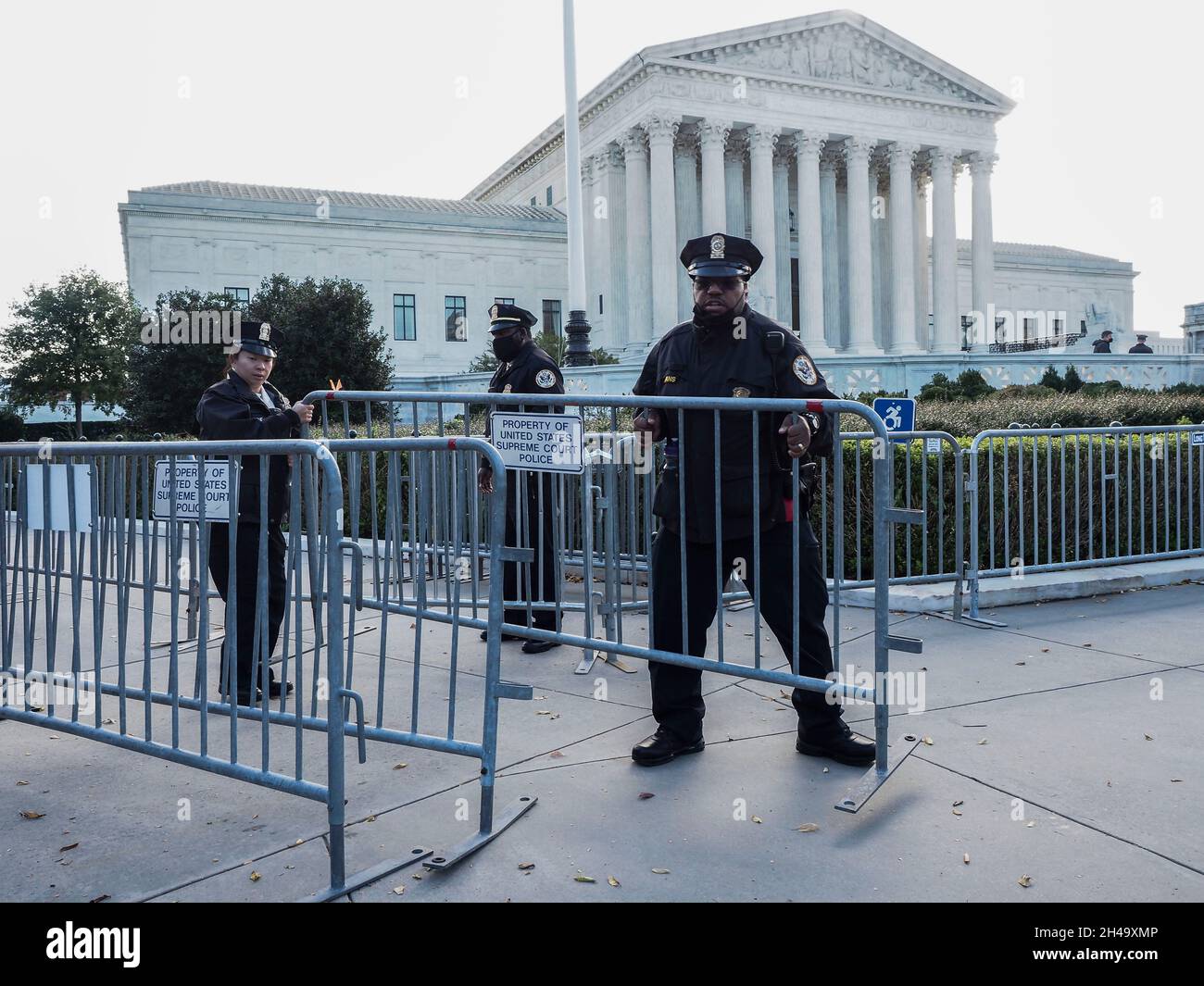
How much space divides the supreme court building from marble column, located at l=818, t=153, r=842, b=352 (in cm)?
10

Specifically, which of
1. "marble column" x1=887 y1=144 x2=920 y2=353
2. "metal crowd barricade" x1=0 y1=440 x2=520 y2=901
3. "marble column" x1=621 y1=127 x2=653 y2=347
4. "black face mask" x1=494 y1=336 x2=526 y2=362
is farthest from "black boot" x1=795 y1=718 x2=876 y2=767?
"marble column" x1=887 y1=144 x2=920 y2=353

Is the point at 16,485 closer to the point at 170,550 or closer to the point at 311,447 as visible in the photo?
the point at 170,550

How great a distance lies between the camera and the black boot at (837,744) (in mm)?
3971

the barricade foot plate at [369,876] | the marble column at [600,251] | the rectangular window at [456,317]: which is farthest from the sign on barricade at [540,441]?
the rectangular window at [456,317]

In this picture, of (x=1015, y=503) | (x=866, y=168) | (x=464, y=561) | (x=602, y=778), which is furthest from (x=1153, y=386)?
(x=602, y=778)

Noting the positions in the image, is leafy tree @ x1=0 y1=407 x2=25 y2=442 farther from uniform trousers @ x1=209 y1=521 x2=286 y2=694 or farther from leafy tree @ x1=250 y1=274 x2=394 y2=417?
uniform trousers @ x1=209 y1=521 x2=286 y2=694

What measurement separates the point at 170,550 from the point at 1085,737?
150 inches

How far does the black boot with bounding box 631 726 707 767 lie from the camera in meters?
4.04

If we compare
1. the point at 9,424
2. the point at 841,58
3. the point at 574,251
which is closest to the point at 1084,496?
the point at 574,251

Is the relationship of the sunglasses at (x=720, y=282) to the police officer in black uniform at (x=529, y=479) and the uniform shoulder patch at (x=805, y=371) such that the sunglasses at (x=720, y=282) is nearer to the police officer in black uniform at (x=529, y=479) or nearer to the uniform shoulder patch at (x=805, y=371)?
the uniform shoulder patch at (x=805, y=371)

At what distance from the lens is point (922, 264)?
54.4m

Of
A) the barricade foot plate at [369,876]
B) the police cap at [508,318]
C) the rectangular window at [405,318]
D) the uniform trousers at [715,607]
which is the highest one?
the rectangular window at [405,318]

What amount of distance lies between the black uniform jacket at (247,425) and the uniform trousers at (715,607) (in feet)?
6.26
